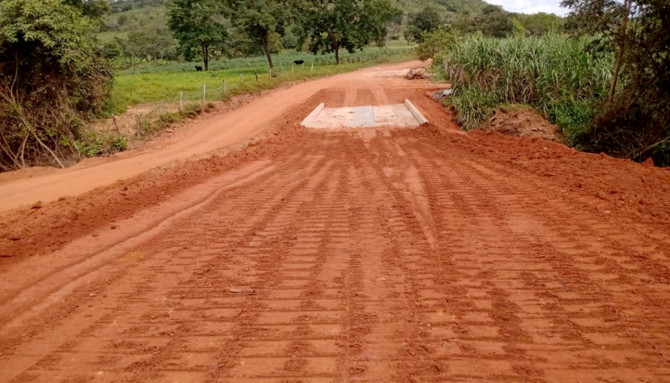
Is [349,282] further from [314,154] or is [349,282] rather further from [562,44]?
[562,44]

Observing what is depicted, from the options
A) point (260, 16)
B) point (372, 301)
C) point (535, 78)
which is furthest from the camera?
point (260, 16)

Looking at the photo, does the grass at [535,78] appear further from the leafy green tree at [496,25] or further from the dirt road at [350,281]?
the leafy green tree at [496,25]

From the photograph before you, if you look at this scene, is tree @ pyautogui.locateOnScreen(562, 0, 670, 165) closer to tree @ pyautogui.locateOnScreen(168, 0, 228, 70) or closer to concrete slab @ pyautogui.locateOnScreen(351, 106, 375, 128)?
concrete slab @ pyautogui.locateOnScreen(351, 106, 375, 128)

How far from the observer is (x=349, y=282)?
14.8 feet

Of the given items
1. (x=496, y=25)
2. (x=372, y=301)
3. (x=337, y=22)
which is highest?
(x=337, y=22)

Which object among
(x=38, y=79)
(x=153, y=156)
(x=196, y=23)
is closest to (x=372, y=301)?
(x=153, y=156)

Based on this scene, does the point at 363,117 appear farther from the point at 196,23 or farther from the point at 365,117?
the point at 196,23

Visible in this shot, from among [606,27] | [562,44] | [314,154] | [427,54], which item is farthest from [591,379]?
[427,54]

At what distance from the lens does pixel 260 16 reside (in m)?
35.6

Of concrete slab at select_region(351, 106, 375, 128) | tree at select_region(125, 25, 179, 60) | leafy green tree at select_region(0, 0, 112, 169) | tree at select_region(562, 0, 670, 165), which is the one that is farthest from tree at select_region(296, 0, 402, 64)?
tree at select_region(562, 0, 670, 165)

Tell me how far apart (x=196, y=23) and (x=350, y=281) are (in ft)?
132

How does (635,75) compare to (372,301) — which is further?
(635,75)

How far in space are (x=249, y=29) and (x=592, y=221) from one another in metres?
35.2

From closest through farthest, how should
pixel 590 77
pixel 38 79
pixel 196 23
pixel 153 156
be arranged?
pixel 153 156, pixel 590 77, pixel 38 79, pixel 196 23
